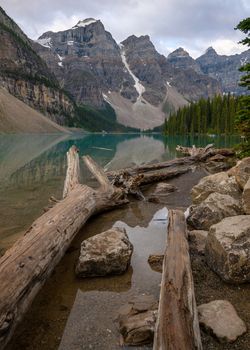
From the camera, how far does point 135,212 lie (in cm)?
1444

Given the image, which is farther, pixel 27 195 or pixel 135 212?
pixel 27 195

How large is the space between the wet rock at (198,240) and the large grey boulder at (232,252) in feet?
3.91

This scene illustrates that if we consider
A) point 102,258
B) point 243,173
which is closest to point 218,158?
point 243,173

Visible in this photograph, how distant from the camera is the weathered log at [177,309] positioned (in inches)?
172

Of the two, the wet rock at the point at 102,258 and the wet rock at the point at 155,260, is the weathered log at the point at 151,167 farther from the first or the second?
the wet rock at the point at 102,258

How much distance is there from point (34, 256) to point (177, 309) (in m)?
3.14

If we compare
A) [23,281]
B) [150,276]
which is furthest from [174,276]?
[23,281]

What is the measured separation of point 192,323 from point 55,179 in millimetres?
21694

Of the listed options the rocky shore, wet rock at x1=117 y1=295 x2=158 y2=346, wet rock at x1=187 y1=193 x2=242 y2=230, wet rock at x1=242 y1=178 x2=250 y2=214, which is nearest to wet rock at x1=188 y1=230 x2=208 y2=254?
the rocky shore

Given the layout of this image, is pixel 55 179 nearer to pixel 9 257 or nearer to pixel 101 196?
pixel 101 196

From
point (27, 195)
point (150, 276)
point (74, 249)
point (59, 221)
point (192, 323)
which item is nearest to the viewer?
point (192, 323)

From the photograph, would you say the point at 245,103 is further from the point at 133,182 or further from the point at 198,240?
the point at 198,240

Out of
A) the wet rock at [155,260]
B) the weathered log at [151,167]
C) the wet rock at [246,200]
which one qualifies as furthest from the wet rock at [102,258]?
the weathered log at [151,167]

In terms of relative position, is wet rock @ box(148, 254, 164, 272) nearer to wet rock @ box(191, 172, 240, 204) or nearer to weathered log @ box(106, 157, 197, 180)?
wet rock @ box(191, 172, 240, 204)
